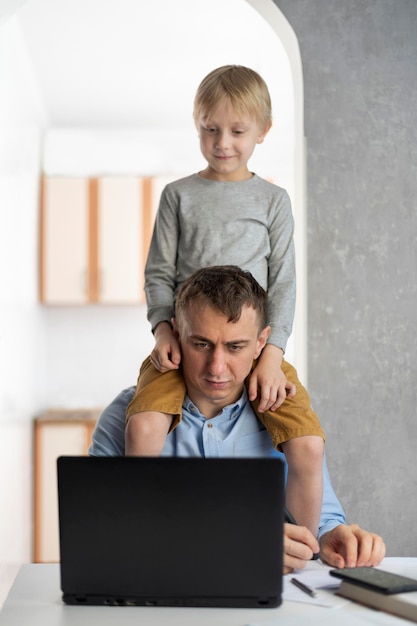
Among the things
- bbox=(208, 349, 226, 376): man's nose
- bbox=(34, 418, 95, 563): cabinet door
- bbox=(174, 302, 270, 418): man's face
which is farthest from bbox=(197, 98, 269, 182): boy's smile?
bbox=(34, 418, 95, 563): cabinet door

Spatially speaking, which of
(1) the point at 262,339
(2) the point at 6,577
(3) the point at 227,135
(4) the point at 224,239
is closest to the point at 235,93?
(3) the point at 227,135

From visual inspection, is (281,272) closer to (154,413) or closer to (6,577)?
(154,413)

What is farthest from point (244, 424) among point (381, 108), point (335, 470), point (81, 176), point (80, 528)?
point (81, 176)

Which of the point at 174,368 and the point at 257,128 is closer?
the point at 174,368

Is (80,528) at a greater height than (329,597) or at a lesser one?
greater

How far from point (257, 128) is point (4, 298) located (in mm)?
2357

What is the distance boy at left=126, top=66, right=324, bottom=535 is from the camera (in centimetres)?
210

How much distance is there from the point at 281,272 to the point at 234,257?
0.14m

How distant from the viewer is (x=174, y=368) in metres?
2.16

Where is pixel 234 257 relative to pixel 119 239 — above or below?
below

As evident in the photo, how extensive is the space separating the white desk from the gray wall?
1.42 metres

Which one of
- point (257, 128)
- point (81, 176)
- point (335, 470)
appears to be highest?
point (81, 176)

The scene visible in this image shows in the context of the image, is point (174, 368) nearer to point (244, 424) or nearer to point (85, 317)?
point (244, 424)

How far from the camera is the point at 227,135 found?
227 centimetres
